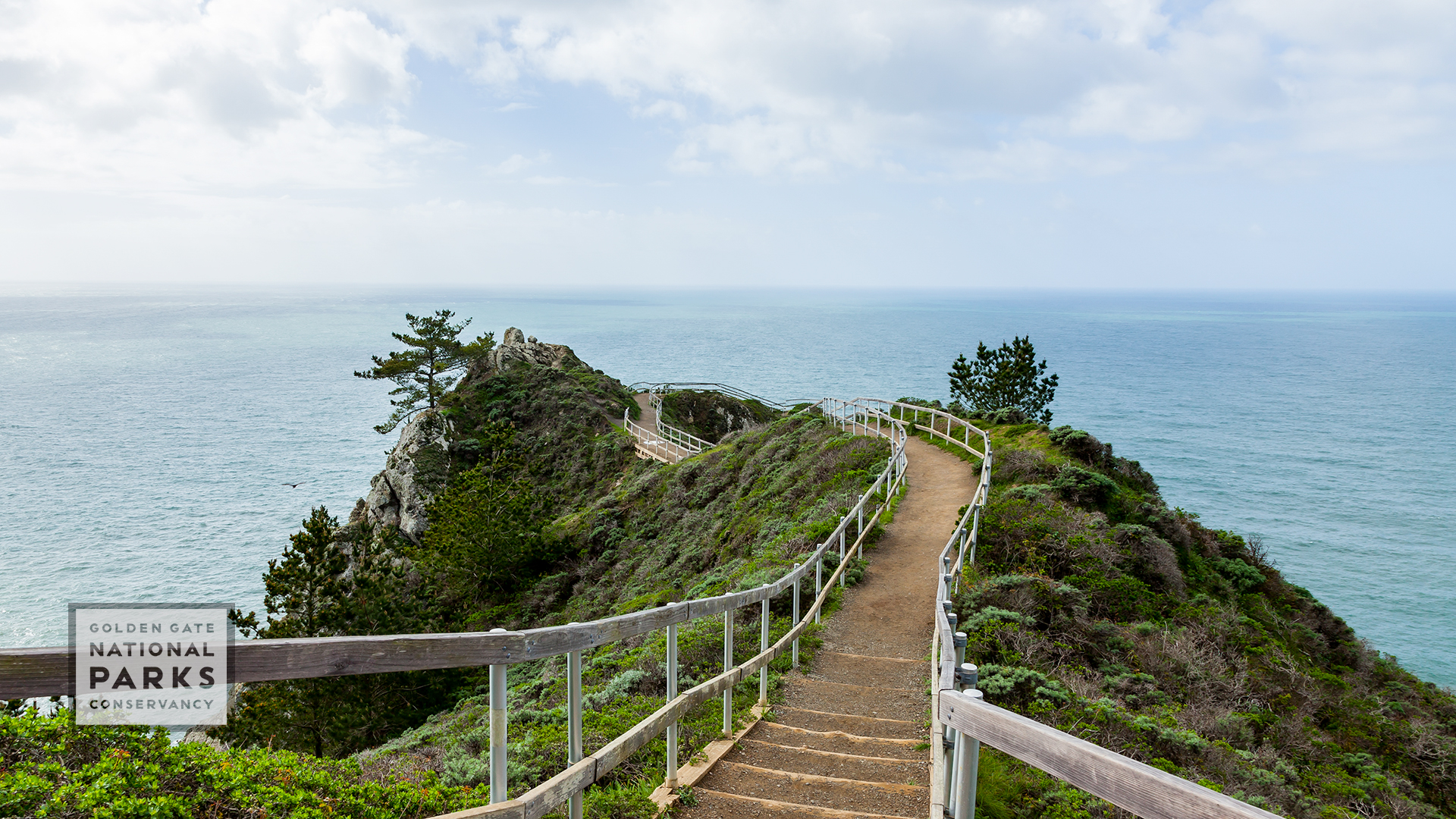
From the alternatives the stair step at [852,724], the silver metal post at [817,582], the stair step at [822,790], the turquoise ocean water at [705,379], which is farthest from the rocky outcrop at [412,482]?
the stair step at [822,790]

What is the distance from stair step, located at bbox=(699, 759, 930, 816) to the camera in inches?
233

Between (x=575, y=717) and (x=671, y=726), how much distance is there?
173 cm

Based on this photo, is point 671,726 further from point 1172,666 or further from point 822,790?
point 1172,666

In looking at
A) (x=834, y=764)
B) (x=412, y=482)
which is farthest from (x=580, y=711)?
(x=412, y=482)

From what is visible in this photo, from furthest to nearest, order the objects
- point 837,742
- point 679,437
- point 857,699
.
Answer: point 679,437 < point 857,699 < point 837,742

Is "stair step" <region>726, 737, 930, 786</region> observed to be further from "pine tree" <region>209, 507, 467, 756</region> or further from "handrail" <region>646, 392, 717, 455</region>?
"handrail" <region>646, 392, 717, 455</region>

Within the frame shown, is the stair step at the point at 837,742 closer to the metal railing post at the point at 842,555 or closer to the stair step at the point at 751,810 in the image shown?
the stair step at the point at 751,810

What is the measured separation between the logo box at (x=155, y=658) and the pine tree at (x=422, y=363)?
47.5 metres

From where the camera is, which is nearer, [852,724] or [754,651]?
[852,724]

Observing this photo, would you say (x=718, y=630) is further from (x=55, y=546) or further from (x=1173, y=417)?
(x=1173, y=417)

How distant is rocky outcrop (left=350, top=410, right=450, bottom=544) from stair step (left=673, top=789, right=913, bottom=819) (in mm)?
32561

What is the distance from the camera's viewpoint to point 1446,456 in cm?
7450

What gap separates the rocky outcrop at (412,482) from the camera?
37250mm

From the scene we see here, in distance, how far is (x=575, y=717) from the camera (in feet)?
13.5
